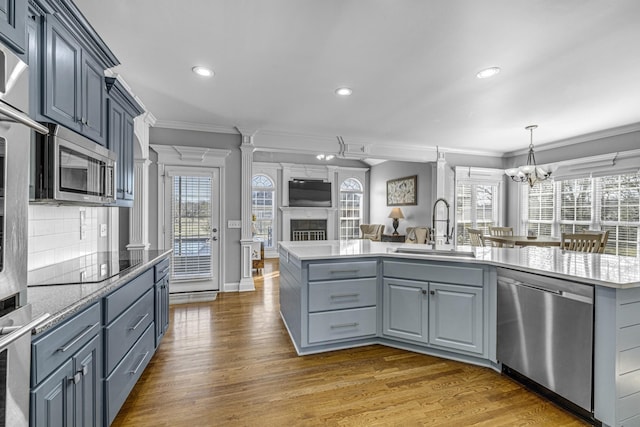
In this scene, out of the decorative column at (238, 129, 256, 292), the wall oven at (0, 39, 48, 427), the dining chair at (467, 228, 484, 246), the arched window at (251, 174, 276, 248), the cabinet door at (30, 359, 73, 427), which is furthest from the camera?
the arched window at (251, 174, 276, 248)

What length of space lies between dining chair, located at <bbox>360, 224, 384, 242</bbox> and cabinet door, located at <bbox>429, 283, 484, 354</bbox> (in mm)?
5682

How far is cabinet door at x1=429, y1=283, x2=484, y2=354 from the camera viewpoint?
2375mm

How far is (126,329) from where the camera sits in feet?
5.91

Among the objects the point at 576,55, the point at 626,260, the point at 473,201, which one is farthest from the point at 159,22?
the point at 473,201

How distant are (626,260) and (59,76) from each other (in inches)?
160

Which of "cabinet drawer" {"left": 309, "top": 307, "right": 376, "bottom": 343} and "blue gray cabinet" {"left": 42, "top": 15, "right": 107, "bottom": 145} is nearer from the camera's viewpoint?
"blue gray cabinet" {"left": 42, "top": 15, "right": 107, "bottom": 145}

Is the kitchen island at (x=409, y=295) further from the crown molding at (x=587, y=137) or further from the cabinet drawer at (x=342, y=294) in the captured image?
the crown molding at (x=587, y=137)

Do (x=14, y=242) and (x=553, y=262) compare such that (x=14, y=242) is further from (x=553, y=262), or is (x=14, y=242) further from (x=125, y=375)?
(x=553, y=262)

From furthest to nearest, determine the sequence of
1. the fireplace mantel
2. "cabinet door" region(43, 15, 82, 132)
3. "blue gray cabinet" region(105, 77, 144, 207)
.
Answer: the fireplace mantel < "blue gray cabinet" region(105, 77, 144, 207) < "cabinet door" region(43, 15, 82, 132)

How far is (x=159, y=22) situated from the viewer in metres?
2.13

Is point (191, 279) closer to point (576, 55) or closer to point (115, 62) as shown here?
point (115, 62)

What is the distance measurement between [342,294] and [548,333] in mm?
1468

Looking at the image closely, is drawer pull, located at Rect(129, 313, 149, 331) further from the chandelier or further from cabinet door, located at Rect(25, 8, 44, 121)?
the chandelier

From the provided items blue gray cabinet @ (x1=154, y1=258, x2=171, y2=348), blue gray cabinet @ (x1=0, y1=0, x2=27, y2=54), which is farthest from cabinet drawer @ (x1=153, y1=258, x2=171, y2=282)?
blue gray cabinet @ (x1=0, y1=0, x2=27, y2=54)
